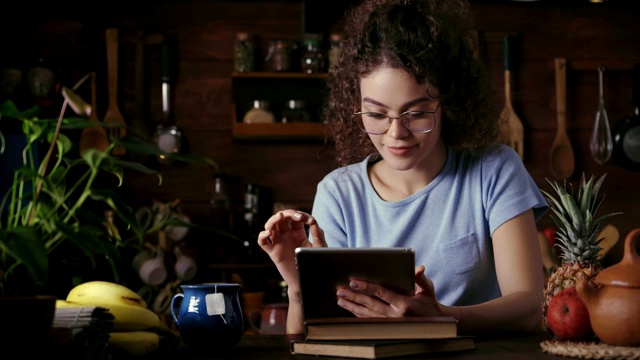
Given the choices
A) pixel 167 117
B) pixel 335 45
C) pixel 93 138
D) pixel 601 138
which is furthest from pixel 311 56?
pixel 601 138

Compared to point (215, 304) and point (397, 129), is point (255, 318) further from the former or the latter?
point (215, 304)

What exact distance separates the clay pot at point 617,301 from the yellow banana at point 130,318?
635mm

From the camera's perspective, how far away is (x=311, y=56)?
361 cm

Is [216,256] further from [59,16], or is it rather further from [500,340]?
[500,340]

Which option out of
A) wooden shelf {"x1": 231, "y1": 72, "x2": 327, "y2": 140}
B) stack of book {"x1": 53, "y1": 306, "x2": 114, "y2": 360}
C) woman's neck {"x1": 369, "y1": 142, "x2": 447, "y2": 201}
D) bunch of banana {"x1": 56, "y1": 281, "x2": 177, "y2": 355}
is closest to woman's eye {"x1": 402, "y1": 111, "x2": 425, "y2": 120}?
woman's neck {"x1": 369, "y1": 142, "x2": 447, "y2": 201}

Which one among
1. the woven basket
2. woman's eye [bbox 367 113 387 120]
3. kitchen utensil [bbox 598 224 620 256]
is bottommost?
kitchen utensil [bbox 598 224 620 256]

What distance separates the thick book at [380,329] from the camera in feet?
4.06

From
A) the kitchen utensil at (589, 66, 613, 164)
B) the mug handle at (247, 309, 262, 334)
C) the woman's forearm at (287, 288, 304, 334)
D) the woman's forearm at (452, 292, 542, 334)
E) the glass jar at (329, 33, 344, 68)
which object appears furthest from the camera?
the kitchen utensil at (589, 66, 613, 164)

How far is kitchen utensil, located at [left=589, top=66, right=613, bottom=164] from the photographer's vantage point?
12.5 ft

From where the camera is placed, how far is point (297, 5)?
12.2 ft

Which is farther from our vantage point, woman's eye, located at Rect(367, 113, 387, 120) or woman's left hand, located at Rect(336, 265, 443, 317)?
woman's eye, located at Rect(367, 113, 387, 120)

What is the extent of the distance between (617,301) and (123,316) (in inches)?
27.7

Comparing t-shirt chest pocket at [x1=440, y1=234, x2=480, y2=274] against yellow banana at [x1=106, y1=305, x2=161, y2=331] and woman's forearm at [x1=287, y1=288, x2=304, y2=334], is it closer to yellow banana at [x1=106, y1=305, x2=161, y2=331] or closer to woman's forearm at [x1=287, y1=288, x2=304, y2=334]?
woman's forearm at [x1=287, y1=288, x2=304, y2=334]

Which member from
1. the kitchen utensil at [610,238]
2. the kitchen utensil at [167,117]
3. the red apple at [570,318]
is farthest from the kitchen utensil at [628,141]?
the red apple at [570,318]
